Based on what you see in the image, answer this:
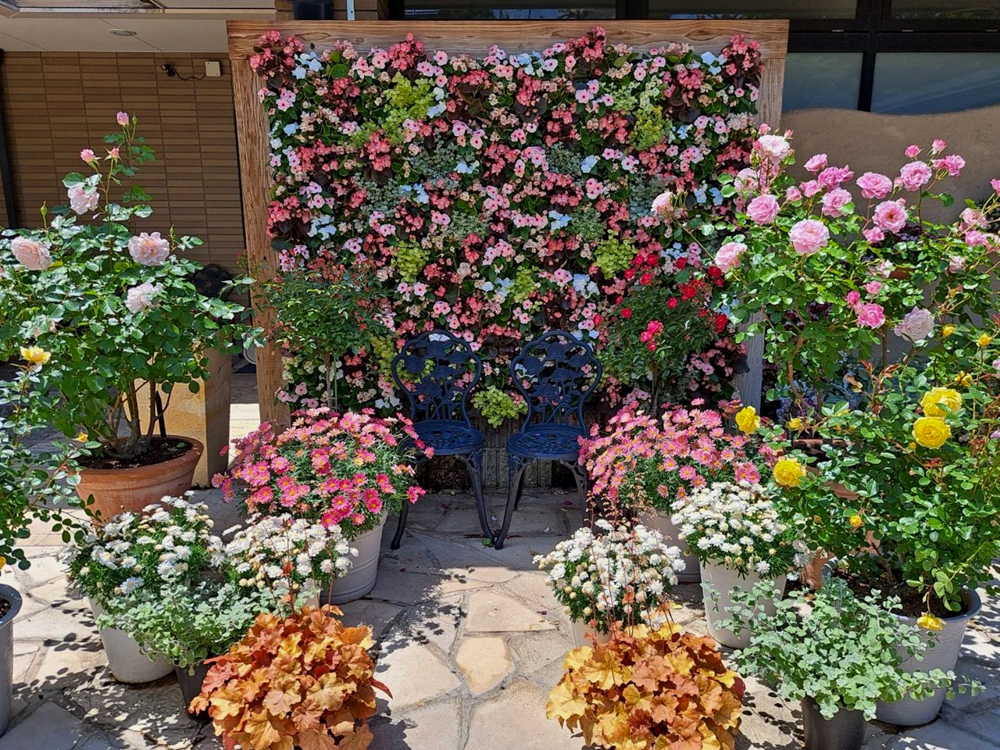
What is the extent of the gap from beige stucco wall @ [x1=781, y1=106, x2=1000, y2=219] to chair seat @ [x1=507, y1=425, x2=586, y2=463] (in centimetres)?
215

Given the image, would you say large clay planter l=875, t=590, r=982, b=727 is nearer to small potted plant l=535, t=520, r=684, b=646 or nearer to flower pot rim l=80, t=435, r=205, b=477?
small potted plant l=535, t=520, r=684, b=646

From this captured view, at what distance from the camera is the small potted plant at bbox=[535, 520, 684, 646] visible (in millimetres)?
2270

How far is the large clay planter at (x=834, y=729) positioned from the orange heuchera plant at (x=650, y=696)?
21 centimetres

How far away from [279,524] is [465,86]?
2.22 meters

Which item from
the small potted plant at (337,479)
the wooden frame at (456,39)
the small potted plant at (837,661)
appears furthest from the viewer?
the wooden frame at (456,39)

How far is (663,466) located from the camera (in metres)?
2.86

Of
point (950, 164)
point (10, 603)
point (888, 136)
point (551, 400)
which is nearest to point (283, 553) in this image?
point (10, 603)

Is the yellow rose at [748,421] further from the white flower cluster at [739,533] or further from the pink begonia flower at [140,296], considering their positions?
the pink begonia flower at [140,296]

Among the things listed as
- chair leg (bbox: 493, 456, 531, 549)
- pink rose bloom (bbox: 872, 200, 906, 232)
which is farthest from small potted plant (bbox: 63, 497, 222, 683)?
pink rose bloom (bbox: 872, 200, 906, 232)

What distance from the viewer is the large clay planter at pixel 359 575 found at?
2.87m

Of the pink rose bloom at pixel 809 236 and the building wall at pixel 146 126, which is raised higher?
the building wall at pixel 146 126

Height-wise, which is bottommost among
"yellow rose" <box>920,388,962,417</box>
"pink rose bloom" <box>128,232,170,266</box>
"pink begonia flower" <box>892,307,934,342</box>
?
"yellow rose" <box>920,388,962,417</box>

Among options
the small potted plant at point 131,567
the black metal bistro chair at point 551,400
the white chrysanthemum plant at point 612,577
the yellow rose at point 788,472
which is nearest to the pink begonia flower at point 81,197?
the small potted plant at point 131,567

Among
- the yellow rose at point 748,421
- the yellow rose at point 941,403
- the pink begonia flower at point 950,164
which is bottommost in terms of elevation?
the yellow rose at point 748,421
